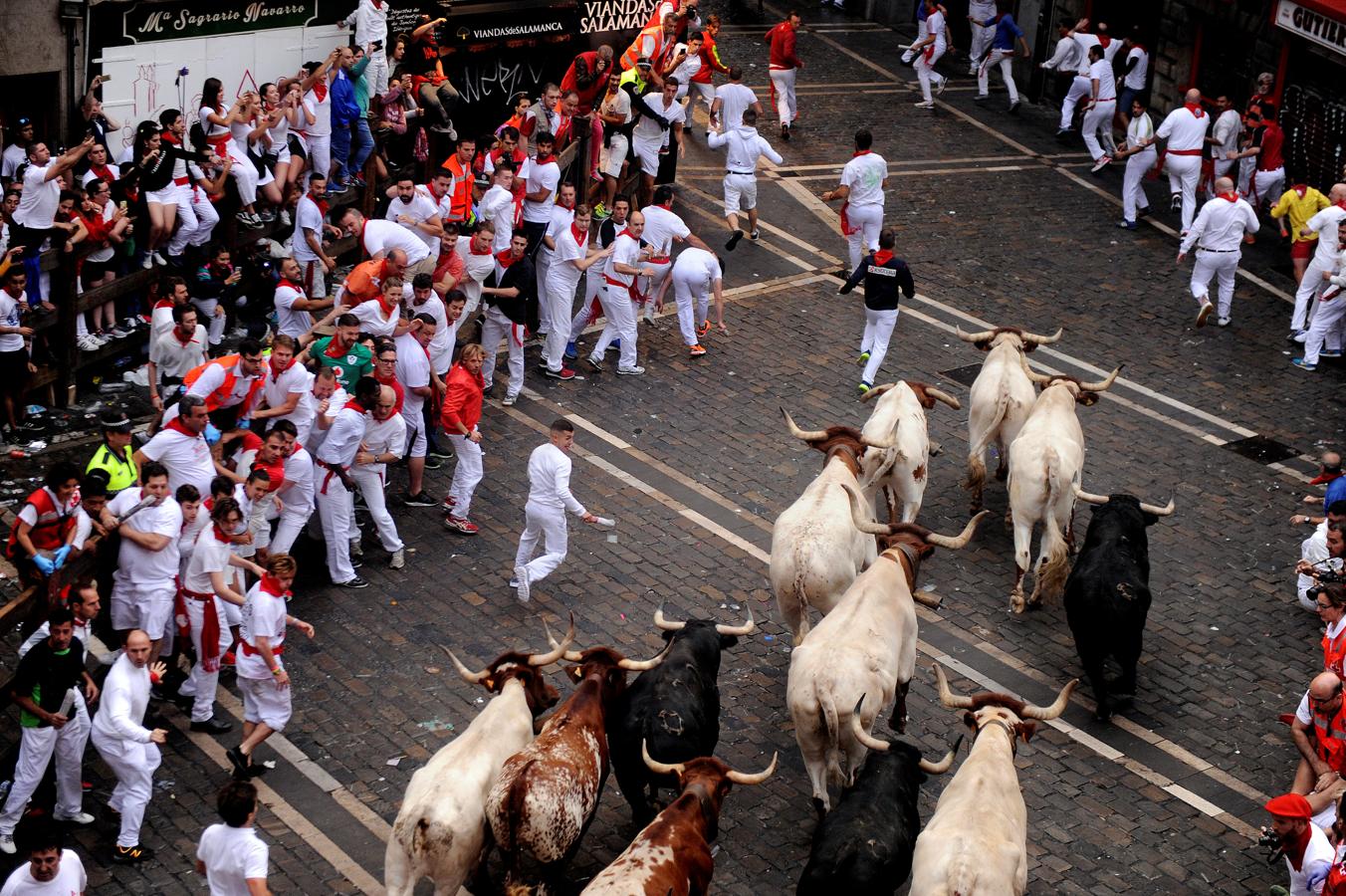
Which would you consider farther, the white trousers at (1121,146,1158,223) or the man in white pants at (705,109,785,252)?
the white trousers at (1121,146,1158,223)

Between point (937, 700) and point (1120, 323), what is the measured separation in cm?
960

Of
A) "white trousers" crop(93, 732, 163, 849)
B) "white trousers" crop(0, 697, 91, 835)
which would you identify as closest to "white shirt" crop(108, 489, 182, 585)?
"white trousers" crop(0, 697, 91, 835)

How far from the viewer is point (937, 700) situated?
14102 mm

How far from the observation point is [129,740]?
1135 cm

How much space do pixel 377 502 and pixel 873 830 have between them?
20.4 feet

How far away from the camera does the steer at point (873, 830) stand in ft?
34.9

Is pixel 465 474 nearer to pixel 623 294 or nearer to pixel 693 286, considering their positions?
pixel 623 294

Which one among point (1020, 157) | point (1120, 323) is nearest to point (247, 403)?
point (1120, 323)

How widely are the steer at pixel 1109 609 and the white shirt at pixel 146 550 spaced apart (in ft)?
24.0

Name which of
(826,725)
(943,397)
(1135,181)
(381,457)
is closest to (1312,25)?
(1135,181)

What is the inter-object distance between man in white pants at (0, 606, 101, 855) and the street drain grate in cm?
1301

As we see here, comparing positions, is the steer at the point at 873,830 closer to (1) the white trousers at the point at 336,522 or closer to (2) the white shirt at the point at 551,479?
(2) the white shirt at the point at 551,479

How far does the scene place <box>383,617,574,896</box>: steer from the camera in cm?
1060

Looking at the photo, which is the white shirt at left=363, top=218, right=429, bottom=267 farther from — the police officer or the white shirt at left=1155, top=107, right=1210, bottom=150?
the white shirt at left=1155, top=107, right=1210, bottom=150
